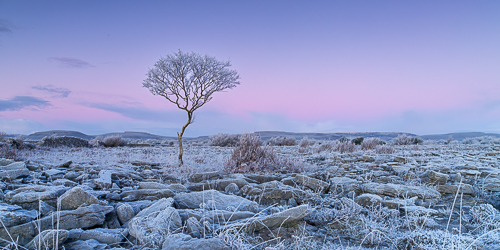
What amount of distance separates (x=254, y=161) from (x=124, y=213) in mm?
4463

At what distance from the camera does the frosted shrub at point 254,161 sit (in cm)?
667

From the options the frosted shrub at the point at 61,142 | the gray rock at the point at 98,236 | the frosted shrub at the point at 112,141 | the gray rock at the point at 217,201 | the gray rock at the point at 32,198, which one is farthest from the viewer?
the frosted shrub at the point at 112,141

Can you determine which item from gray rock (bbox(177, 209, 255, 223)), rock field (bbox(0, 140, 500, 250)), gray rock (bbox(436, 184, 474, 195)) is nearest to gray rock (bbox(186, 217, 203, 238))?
rock field (bbox(0, 140, 500, 250))

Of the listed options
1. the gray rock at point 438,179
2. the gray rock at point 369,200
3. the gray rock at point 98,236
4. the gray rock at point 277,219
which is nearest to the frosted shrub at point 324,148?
the gray rock at point 438,179

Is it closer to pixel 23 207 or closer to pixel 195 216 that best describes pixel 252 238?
pixel 195 216

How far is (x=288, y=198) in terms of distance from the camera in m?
3.75

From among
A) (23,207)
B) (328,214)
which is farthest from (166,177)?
(328,214)

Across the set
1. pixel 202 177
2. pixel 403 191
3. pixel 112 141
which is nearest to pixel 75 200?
pixel 202 177

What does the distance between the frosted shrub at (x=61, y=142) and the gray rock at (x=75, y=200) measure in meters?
18.4

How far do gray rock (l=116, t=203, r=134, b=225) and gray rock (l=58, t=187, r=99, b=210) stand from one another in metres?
0.33

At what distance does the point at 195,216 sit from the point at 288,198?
150 cm

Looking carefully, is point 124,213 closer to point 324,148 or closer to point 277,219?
point 277,219

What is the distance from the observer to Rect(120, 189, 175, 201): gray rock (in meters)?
3.63

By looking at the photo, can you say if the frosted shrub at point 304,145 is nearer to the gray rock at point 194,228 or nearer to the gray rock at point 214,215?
the gray rock at point 214,215
